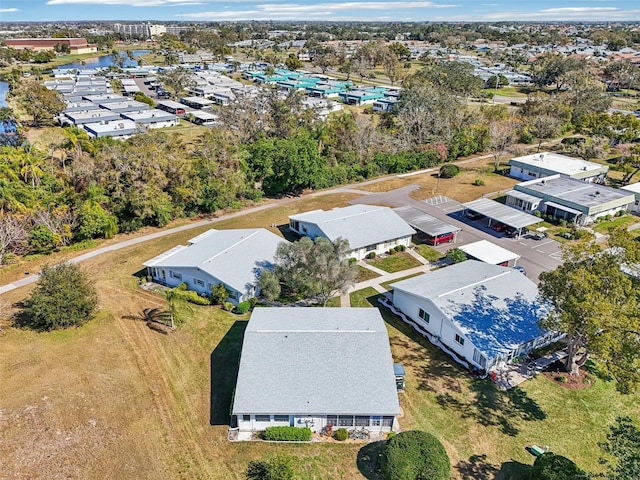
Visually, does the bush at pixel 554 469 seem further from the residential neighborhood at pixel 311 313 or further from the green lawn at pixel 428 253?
the green lawn at pixel 428 253

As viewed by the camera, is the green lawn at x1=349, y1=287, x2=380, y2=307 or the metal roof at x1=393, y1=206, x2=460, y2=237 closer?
the green lawn at x1=349, y1=287, x2=380, y2=307

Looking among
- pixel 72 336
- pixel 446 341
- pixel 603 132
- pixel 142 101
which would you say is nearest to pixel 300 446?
pixel 446 341

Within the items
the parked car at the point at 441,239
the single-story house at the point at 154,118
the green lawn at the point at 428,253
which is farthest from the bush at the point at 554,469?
the single-story house at the point at 154,118

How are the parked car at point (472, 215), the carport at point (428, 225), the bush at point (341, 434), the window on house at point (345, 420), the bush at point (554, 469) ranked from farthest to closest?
the parked car at point (472, 215) → the carport at point (428, 225) → the window on house at point (345, 420) → the bush at point (341, 434) → the bush at point (554, 469)

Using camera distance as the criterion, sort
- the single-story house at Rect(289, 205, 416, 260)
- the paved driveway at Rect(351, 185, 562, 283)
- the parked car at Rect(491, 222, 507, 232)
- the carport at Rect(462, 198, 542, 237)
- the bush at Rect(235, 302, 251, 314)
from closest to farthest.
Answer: the bush at Rect(235, 302, 251, 314) → the paved driveway at Rect(351, 185, 562, 283) → the single-story house at Rect(289, 205, 416, 260) → the carport at Rect(462, 198, 542, 237) → the parked car at Rect(491, 222, 507, 232)

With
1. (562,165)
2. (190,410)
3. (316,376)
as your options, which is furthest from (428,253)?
(562,165)

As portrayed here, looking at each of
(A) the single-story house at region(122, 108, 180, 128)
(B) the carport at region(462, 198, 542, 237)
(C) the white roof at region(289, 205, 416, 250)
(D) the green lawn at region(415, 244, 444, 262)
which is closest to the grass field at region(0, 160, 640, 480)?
(C) the white roof at region(289, 205, 416, 250)

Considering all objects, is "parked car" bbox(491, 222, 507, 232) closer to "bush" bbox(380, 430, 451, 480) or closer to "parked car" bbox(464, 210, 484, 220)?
"parked car" bbox(464, 210, 484, 220)
